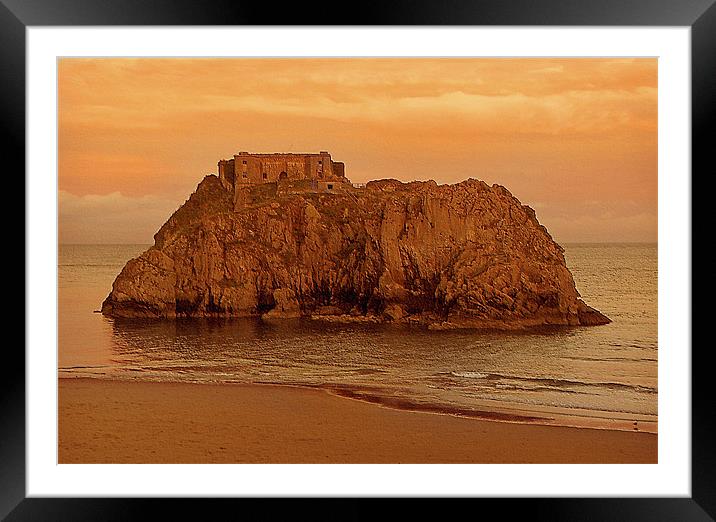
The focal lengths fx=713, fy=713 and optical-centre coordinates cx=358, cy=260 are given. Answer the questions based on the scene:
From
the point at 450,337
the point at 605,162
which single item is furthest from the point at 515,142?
the point at 450,337

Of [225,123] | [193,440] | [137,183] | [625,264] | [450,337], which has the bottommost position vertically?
[193,440]

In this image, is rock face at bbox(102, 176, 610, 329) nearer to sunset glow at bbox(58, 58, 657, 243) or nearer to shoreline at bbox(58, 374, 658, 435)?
sunset glow at bbox(58, 58, 657, 243)

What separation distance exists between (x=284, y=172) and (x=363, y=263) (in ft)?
2.85

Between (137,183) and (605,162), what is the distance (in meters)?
2.67

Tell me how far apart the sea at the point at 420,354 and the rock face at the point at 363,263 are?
A: 11 cm

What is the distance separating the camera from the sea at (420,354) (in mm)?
3924

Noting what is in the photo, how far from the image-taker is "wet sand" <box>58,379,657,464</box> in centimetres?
359

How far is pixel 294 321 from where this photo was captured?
A: 4.52 metres
